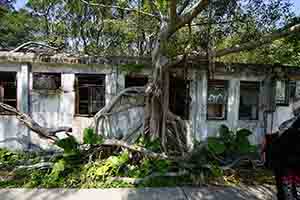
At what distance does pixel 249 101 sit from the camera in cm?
803

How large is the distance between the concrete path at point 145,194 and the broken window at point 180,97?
9.72 ft

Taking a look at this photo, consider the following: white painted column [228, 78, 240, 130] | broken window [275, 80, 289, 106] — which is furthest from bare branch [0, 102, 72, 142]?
broken window [275, 80, 289, 106]

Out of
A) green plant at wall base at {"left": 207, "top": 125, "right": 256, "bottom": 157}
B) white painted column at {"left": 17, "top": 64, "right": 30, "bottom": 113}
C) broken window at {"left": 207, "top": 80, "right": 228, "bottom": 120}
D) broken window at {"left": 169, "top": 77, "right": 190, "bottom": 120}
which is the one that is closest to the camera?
green plant at wall base at {"left": 207, "top": 125, "right": 256, "bottom": 157}

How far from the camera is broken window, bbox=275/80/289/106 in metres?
7.90

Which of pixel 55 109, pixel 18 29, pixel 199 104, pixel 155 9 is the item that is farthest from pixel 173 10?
pixel 18 29

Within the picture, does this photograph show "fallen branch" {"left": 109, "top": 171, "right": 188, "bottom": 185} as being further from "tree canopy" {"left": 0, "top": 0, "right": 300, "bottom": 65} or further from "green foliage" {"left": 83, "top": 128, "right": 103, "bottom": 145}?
"tree canopy" {"left": 0, "top": 0, "right": 300, "bottom": 65}

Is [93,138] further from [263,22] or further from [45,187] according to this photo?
[263,22]

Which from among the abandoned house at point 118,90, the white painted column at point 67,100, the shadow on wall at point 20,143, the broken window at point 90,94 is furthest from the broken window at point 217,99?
the shadow on wall at point 20,143

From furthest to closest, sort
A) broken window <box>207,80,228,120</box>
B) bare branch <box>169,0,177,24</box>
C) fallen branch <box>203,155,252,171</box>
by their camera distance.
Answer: broken window <box>207,80,228,120</box> < fallen branch <box>203,155,252,171</box> < bare branch <box>169,0,177,24</box>

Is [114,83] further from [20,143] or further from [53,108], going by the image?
[20,143]

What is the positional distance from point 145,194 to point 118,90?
10.9 feet

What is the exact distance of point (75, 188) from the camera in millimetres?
4836

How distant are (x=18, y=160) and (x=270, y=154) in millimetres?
5395

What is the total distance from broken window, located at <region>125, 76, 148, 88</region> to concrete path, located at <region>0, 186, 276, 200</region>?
3.27 meters
